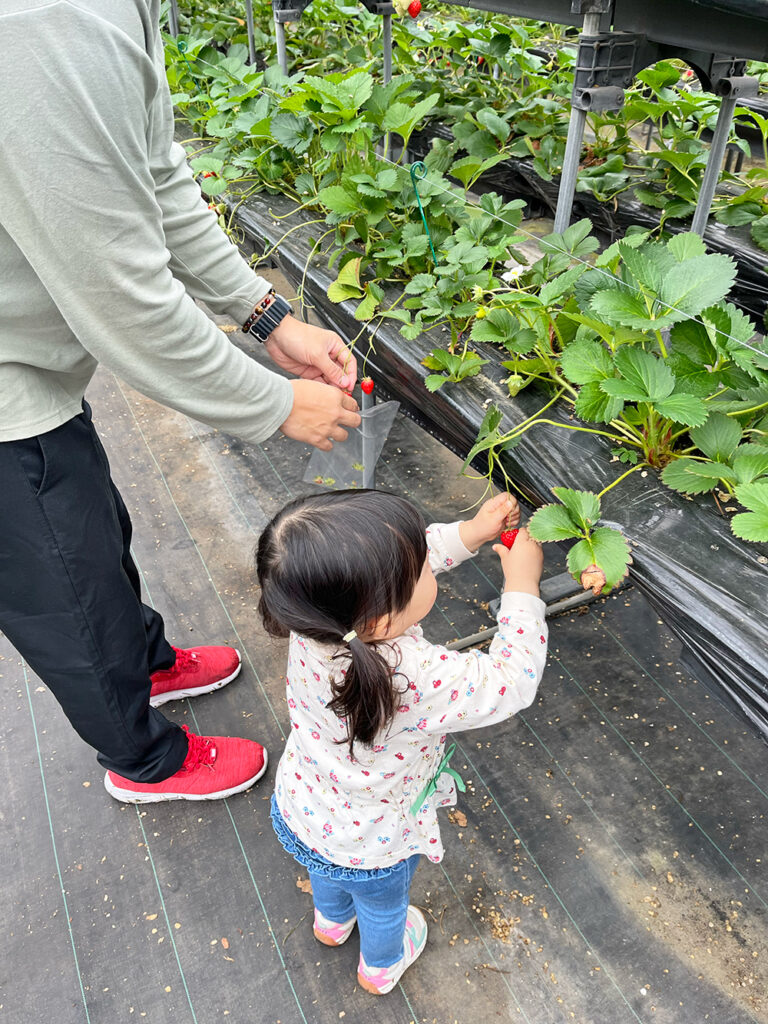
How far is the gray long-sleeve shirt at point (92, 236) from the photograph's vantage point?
24.0 inches

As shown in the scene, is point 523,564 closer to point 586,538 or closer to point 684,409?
point 586,538

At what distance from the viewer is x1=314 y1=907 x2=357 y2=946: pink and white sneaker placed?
116 centimetres

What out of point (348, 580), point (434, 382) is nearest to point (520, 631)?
point (348, 580)

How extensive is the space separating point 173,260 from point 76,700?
0.69m

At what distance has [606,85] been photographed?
143 centimetres

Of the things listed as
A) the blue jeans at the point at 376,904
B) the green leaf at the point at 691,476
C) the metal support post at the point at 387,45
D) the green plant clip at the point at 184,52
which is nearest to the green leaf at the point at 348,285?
the green leaf at the point at 691,476

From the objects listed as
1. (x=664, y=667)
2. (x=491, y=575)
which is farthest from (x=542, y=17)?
(x=664, y=667)

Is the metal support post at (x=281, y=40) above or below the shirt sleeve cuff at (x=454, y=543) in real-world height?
above

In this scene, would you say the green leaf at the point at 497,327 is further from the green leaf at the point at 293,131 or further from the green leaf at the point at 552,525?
the green leaf at the point at 293,131

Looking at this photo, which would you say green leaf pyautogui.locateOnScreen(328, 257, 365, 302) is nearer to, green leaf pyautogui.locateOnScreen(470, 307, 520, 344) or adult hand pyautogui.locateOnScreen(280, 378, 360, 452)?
green leaf pyautogui.locateOnScreen(470, 307, 520, 344)

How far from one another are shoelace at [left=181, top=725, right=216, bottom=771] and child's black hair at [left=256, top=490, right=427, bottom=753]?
0.69 meters

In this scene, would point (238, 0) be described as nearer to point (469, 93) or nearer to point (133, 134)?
point (469, 93)

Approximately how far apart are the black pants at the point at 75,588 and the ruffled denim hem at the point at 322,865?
321 mm

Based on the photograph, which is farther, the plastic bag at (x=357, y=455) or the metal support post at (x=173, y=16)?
the metal support post at (x=173, y=16)
